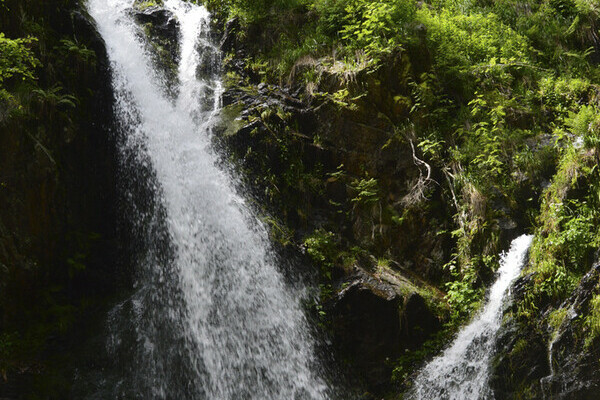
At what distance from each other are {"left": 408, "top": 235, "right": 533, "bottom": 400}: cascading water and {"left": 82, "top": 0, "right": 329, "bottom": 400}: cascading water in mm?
1537

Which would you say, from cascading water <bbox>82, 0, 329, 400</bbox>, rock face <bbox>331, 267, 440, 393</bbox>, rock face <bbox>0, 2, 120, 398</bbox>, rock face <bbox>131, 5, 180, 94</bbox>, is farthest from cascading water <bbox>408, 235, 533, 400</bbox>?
rock face <bbox>131, 5, 180, 94</bbox>

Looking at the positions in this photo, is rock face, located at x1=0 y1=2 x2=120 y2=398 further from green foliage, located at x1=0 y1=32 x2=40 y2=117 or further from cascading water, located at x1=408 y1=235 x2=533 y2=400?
cascading water, located at x1=408 y1=235 x2=533 y2=400

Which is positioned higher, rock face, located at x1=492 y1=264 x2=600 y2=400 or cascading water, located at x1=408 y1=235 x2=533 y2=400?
rock face, located at x1=492 y1=264 x2=600 y2=400

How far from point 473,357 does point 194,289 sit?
163 inches

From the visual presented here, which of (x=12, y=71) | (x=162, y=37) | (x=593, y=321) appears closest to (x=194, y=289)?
(x=12, y=71)

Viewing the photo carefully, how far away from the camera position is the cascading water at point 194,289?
6297 mm

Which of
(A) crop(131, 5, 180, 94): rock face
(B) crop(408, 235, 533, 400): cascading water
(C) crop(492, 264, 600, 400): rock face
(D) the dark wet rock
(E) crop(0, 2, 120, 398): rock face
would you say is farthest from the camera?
(D) the dark wet rock

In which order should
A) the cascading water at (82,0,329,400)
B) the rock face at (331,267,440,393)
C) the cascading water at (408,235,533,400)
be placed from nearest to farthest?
the cascading water at (408,235,533,400), the cascading water at (82,0,329,400), the rock face at (331,267,440,393)

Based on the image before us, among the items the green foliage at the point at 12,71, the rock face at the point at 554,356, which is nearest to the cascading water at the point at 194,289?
the green foliage at the point at 12,71

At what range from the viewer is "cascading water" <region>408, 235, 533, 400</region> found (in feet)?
19.3

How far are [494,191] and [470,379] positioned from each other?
10.3 feet

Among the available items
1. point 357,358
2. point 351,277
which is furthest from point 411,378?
point 351,277

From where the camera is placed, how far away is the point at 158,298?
6.80 meters

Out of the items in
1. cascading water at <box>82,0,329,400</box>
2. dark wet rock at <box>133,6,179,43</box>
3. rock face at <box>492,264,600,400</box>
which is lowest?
cascading water at <box>82,0,329,400</box>
